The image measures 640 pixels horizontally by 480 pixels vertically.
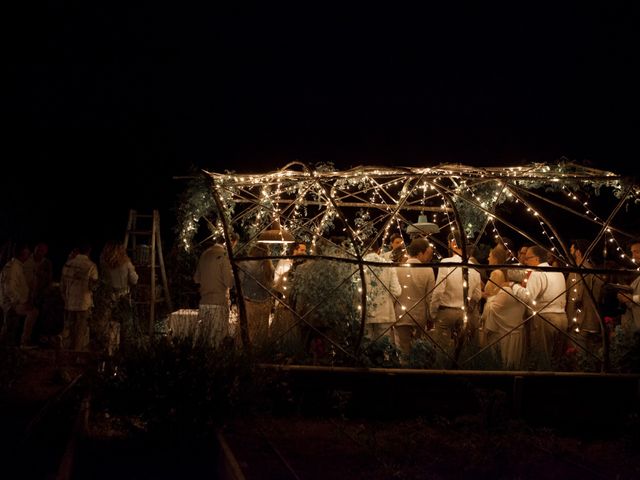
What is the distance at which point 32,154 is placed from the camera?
2805 cm

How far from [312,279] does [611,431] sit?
361 centimetres

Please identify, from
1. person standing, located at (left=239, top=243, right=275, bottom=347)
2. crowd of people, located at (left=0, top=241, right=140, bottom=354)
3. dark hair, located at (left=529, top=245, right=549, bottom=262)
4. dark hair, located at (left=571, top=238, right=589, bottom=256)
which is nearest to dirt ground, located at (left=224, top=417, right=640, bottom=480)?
dark hair, located at (left=529, top=245, right=549, bottom=262)

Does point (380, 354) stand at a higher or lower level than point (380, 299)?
lower

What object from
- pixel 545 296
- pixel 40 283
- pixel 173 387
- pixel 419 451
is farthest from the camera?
pixel 40 283

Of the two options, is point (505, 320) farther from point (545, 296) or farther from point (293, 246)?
point (293, 246)

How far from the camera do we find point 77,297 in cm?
1043

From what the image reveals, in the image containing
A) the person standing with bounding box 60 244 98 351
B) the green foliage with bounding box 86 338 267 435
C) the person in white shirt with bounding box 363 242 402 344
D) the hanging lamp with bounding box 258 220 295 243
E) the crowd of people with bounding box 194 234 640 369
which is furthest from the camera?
the person standing with bounding box 60 244 98 351

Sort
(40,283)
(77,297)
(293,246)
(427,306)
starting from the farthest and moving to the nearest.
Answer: (40,283) → (293,246) → (77,297) → (427,306)

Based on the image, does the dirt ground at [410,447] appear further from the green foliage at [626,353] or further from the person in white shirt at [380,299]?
the person in white shirt at [380,299]

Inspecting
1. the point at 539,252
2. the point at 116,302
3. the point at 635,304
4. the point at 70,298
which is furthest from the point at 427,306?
the point at 70,298

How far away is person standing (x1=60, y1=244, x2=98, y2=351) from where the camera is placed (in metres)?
10.4

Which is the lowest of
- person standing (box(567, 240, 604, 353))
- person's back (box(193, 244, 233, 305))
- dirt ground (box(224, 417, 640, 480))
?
dirt ground (box(224, 417, 640, 480))

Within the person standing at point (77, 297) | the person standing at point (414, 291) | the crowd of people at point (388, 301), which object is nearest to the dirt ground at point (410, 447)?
the crowd of people at point (388, 301)

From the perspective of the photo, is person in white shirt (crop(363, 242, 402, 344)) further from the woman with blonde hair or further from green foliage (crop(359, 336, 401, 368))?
the woman with blonde hair
